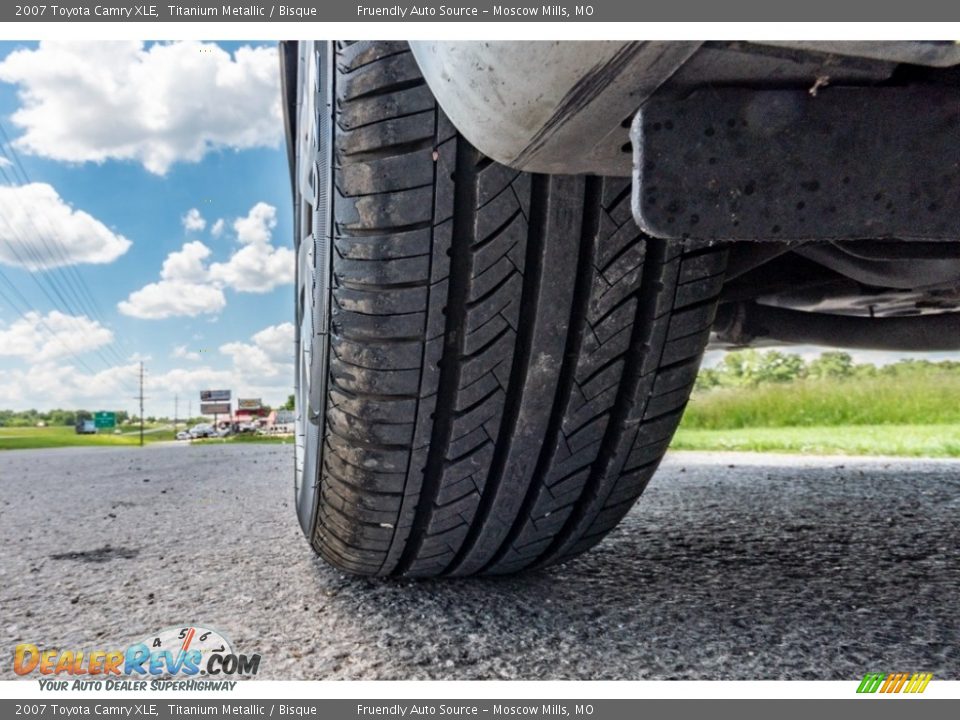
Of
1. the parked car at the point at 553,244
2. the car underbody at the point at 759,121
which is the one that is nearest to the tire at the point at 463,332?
the parked car at the point at 553,244

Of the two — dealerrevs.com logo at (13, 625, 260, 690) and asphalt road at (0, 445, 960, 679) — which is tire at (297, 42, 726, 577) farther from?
dealerrevs.com logo at (13, 625, 260, 690)

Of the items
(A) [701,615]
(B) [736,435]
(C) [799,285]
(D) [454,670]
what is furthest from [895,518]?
(B) [736,435]

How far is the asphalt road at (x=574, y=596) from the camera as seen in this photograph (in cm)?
102

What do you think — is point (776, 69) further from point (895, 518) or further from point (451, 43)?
point (895, 518)

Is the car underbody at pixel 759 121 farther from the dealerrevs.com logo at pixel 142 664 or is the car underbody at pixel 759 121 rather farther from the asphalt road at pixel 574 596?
the dealerrevs.com logo at pixel 142 664

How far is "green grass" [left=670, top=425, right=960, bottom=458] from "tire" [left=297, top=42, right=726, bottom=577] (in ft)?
8.64

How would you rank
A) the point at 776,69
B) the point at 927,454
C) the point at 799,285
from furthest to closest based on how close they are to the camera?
1. the point at 927,454
2. the point at 799,285
3. the point at 776,69

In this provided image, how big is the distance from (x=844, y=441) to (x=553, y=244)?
379 cm

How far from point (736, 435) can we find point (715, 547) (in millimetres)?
3467

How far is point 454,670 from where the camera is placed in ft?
3.26

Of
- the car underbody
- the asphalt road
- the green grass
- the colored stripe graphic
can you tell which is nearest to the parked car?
the car underbody

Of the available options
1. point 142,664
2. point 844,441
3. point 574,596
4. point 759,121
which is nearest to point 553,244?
point 759,121

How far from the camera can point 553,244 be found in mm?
944

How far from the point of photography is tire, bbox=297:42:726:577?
896mm
